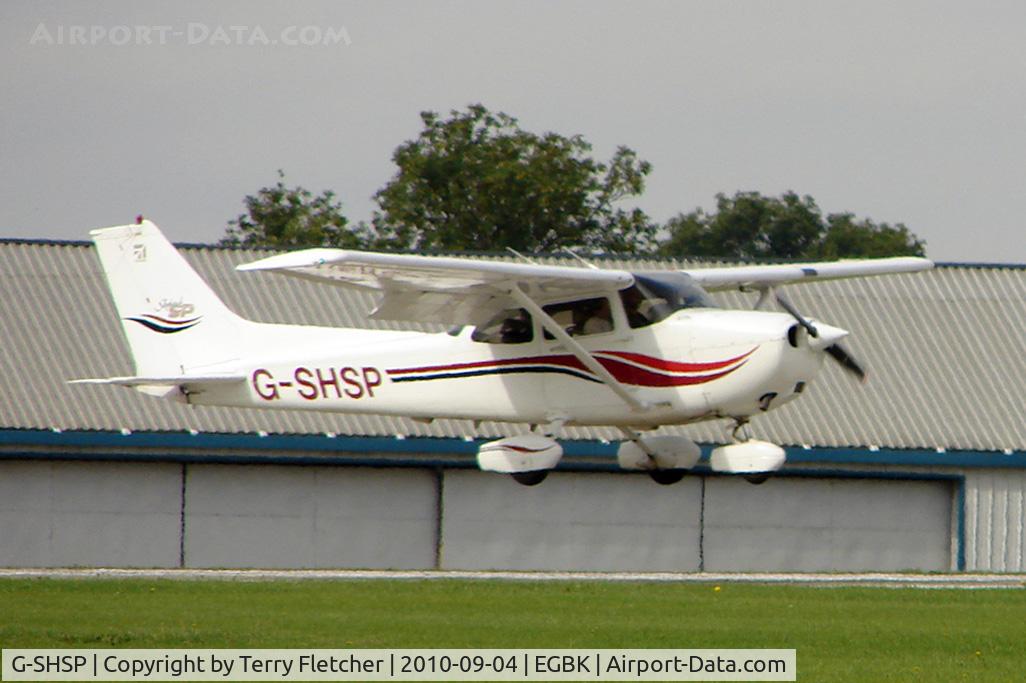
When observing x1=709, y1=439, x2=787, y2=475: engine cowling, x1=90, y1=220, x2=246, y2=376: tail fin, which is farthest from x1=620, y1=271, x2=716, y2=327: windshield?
x1=90, y1=220, x2=246, y2=376: tail fin

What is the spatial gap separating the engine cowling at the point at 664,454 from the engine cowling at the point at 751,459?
98 centimetres

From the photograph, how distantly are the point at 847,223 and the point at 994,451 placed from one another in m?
47.0

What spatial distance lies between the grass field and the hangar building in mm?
4944

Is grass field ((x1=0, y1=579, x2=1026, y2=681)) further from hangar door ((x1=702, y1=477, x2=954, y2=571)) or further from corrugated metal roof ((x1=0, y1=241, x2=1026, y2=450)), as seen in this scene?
corrugated metal roof ((x1=0, y1=241, x2=1026, y2=450))

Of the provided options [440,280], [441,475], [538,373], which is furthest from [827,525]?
[440,280]

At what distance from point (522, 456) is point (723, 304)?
1577 cm

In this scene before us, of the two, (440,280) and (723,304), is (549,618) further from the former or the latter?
(723,304)

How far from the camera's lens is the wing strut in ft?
63.8

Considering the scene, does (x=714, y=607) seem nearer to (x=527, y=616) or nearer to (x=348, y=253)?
(x=527, y=616)

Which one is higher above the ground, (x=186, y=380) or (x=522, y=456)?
(x=186, y=380)

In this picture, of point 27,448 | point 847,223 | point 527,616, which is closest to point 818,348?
point 527,616

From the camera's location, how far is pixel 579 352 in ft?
64.0

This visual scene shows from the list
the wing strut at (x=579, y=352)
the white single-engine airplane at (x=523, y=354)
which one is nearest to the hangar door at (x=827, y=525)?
the white single-engine airplane at (x=523, y=354)

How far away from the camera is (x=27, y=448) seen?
3356 centimetres
